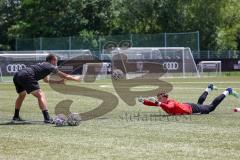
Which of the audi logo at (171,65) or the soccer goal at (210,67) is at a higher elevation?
the audi logo at (171,65)

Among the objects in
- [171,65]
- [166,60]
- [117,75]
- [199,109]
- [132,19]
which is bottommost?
[117,75]

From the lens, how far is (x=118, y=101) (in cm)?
2266

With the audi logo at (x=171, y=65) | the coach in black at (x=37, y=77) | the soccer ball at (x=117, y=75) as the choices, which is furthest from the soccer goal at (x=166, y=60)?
the coach in black at (x=37, y=77)

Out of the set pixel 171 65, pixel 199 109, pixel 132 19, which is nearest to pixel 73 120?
pixel 199 109

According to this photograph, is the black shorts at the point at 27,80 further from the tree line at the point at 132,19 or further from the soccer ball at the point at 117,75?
the tree line at the point at 132,19

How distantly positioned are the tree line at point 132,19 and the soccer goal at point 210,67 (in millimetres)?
16919

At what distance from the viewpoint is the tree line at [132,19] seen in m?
70.1

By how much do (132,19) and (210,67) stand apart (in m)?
23.2

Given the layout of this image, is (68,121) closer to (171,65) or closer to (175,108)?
(175,108)

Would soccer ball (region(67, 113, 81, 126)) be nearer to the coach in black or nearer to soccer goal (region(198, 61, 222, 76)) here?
the coach in black

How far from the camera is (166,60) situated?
47969 millimetres

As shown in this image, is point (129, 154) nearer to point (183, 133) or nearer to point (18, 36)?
point (183, 133)

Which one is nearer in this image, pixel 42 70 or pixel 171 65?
pixel 42 70

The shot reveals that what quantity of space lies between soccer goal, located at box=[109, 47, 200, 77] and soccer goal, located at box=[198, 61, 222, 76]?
2.36 meters
